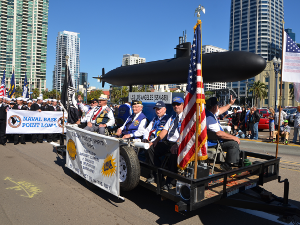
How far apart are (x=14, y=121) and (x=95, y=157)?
25.7ft

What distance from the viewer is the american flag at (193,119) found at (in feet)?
12.1

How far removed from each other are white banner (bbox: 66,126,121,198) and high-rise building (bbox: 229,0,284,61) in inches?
6846

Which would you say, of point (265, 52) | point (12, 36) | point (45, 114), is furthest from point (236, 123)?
point (265, 52)

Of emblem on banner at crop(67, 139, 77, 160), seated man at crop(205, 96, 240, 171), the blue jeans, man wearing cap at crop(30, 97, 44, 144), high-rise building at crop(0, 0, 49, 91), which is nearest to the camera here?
seated man at crop(205, 96, 240, 171)

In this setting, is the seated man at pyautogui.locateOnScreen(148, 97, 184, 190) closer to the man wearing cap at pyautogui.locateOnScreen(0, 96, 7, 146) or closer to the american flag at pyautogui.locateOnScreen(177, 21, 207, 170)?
the american flag at pyautogui.locateOnScreen(177, 21, 207, 170)

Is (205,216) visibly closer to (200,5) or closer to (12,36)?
(200,5)

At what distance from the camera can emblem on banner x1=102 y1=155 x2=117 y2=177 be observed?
165 inches

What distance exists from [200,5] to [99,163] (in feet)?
10.6

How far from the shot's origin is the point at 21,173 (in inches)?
253

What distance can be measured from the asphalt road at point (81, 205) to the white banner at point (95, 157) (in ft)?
1.17

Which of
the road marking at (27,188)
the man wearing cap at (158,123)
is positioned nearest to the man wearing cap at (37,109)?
the road marking at (27,188)

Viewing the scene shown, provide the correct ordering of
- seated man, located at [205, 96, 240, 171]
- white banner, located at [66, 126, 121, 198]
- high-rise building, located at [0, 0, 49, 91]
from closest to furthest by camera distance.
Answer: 1. white banner, located at [66, 126, 121, 198]
2. seated man, located at [205, 96, 240, 171]
3. high-rise building, located at [0, 0, 49, 91]

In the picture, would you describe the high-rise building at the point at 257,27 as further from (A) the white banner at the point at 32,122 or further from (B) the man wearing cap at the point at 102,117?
(B) the man wearing cap at the point at 102,117

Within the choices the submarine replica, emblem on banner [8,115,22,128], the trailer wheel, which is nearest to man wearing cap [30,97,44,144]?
emblem on banner [8,115,22,128]
